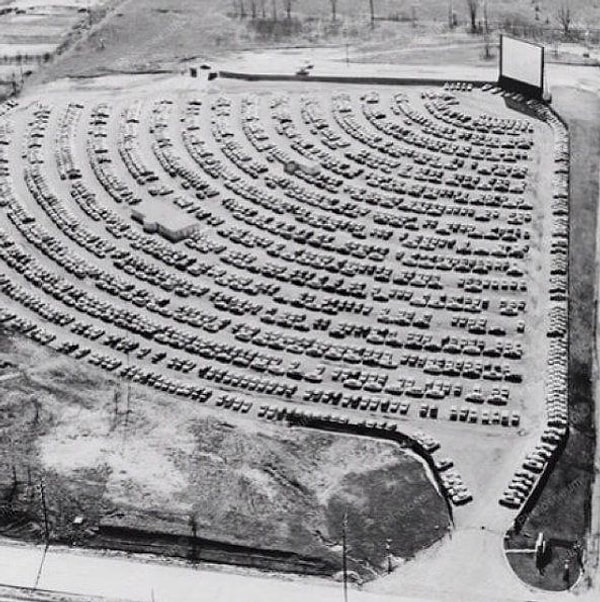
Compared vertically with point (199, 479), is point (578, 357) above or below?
above

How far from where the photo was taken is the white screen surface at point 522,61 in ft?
626

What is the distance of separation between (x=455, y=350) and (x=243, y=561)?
129ft

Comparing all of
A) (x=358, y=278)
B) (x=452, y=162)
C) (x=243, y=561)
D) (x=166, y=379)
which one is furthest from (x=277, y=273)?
(x=243, y=561)

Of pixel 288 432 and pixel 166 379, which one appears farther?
pixel 166 379

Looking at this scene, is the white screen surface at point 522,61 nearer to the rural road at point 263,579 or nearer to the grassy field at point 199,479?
the grassy field at point 199,479

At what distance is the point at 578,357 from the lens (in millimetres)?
131250

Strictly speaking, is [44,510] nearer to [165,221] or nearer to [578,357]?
[165,221]

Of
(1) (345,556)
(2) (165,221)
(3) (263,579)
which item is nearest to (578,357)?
(1) (345,556)

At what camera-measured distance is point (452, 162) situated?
175 metres

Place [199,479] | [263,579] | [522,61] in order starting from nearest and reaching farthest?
[263,579] < [199,479] < [522,61]

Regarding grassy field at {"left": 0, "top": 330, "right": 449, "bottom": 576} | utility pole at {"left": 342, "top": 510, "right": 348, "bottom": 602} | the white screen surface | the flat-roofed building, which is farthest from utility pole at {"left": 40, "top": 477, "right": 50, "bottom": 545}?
the white screen surface

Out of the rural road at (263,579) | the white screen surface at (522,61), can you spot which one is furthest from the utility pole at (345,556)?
the white screen surface at (522,61)

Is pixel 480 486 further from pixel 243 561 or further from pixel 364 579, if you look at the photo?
pixel 243 561

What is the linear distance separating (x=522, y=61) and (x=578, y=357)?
75.9m
